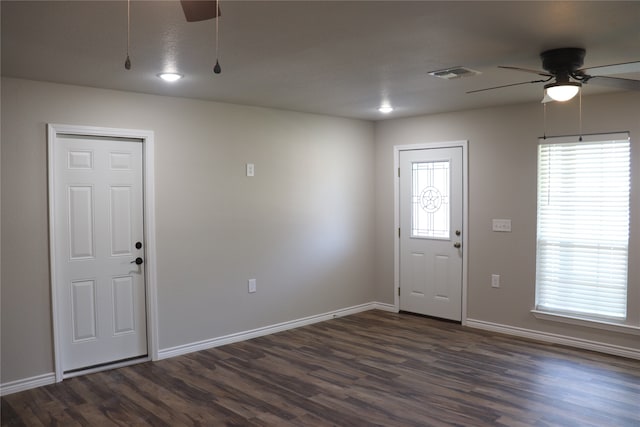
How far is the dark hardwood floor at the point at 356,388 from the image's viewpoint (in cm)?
342

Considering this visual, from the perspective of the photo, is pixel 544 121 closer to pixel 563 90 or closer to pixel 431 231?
pixel 431 231

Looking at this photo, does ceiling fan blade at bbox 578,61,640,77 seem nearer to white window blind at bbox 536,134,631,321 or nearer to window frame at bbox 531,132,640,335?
window frame at bbox 531,132,640,335

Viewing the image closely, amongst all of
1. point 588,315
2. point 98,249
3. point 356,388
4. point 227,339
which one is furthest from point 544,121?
point 98,249

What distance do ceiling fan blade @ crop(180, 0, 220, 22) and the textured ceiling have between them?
0.41 m

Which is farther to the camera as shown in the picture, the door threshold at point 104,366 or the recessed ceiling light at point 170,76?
the door threshold at point 104,366

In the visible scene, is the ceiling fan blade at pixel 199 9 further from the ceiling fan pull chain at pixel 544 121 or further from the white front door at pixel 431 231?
the white front door at pixel 431 231

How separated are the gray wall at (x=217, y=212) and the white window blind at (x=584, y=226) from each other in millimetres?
2177

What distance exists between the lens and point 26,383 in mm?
3922

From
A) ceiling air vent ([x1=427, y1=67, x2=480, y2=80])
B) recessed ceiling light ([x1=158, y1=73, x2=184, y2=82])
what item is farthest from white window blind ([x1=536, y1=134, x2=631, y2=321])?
recessed ceiling light ([x1=158, y1=73, x2=184, y2=82])

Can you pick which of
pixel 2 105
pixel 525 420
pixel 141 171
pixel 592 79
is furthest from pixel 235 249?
pixel 592 79

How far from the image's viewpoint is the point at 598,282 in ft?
15.7

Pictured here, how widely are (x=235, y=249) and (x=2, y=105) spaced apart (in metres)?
2.34

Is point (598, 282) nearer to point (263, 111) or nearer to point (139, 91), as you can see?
point (263, 111)

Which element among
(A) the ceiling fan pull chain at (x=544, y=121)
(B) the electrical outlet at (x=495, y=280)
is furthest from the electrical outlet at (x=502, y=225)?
(A) the ceiling fan pull chain at (x=544, y=121)
